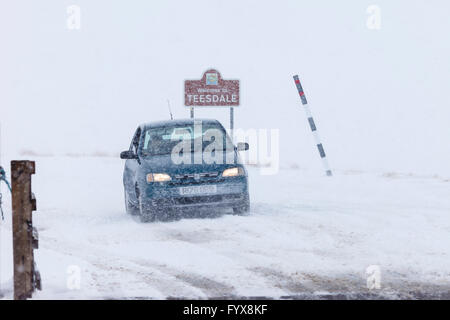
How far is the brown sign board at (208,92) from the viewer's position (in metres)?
19.1

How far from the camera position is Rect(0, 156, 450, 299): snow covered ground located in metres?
6.43

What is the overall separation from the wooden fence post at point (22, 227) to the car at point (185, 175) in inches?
200

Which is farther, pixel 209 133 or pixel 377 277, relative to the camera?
pixel 209 133

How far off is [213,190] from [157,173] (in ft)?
2.81

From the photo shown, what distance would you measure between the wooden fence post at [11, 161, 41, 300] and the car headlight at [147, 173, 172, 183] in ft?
16.7

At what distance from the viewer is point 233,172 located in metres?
10.8

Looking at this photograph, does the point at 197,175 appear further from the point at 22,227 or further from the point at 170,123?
the point at 22,227

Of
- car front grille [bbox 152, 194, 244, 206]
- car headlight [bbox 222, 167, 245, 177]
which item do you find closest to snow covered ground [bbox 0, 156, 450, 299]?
car front grille [bbox 152, 194, 244, 206]

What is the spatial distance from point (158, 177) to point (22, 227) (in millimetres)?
5247

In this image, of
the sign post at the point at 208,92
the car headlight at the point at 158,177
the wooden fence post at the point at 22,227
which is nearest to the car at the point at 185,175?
the car headlight at the point at 158,177

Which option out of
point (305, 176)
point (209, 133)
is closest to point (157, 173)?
point (209, 133)

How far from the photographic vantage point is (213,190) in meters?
10.6

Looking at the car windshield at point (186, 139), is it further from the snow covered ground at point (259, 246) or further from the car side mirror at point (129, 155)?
the snow covered ground at point (259, 246)
